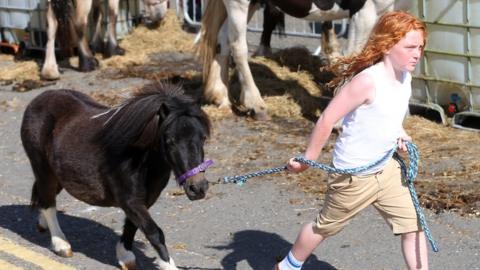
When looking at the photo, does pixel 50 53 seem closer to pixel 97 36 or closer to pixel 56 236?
pixel 97 36

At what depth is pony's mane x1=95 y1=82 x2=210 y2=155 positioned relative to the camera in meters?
4.94

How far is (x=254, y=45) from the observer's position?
1310cm

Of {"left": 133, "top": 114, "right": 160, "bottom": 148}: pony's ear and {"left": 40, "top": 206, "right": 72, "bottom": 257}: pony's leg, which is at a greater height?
{"left": 133, "top": 114, "right": 160, "bottom": 148}: pony's ear

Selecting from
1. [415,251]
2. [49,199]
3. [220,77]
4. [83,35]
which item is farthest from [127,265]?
[83,35]

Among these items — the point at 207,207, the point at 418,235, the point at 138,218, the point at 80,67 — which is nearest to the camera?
the point at 418,235

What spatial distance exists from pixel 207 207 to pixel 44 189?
4.37 feet

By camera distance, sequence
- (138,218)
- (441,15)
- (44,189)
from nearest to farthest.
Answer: (138,218), (44,189), (441,15)

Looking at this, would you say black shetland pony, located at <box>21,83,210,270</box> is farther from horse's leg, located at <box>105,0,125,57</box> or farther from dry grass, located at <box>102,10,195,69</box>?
horse's leg, located at <box>105,0,125,57</box>

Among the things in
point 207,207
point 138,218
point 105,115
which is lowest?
point 207,207

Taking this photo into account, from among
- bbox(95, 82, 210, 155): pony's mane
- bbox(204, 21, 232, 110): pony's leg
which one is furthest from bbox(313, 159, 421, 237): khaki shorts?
bbox(204, 21, 232, 110): pony's leg

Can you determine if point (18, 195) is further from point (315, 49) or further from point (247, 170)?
point (315, 49)

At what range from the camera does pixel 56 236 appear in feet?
19.3

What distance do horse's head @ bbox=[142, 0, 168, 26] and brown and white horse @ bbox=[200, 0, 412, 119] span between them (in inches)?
154

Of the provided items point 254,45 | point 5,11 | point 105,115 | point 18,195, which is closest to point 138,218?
point 105,115
